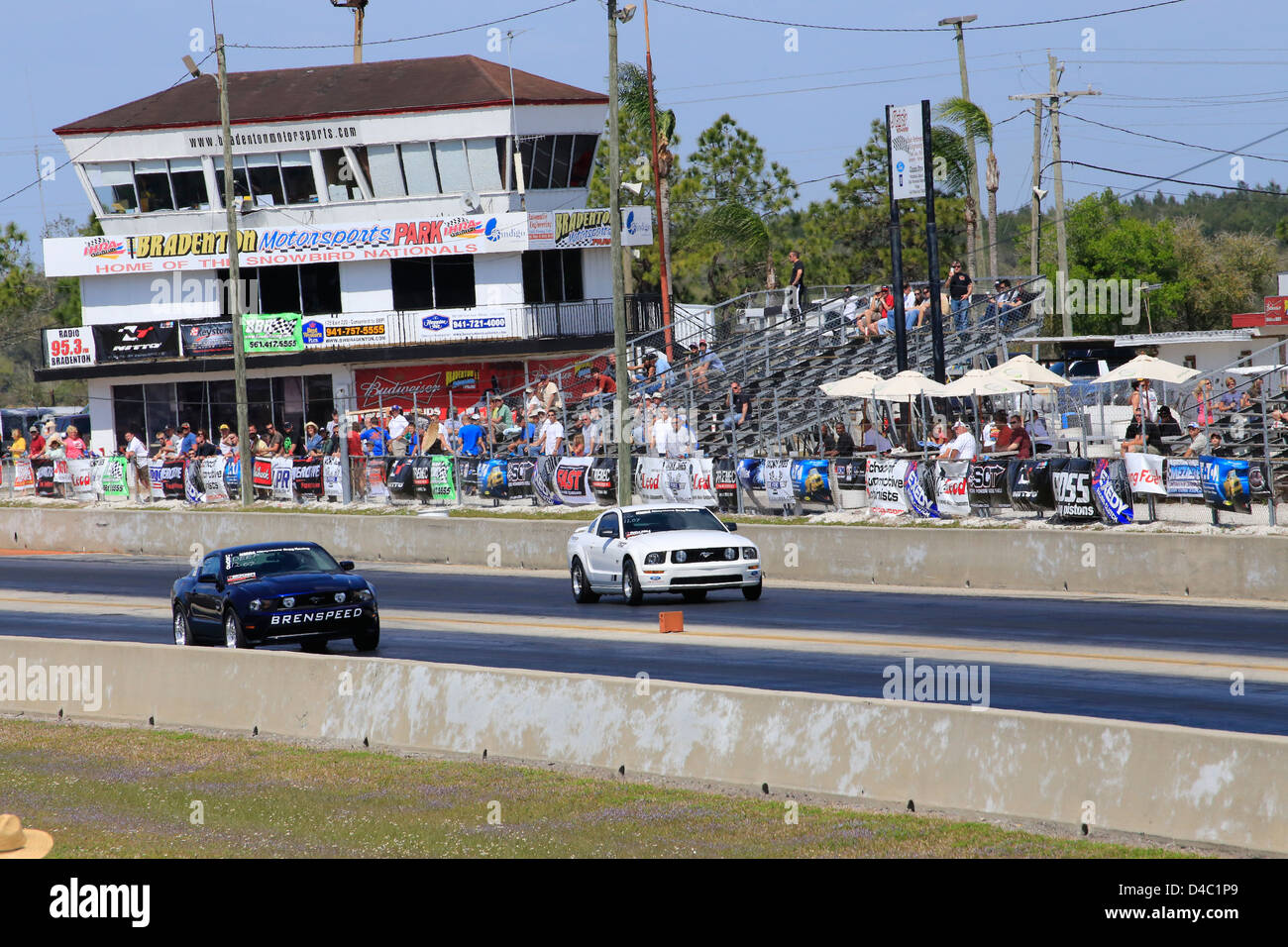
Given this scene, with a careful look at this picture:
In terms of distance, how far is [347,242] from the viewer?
5456 centimetres

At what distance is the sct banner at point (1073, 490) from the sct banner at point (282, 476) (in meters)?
20.2

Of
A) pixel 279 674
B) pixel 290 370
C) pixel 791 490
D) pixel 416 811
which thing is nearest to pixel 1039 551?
pixel 791 490

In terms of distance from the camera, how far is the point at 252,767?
13594 millimetres

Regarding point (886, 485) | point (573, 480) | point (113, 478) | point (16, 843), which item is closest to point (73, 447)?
point (113, 478)

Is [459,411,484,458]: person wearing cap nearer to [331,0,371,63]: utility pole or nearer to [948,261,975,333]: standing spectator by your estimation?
[948,261,975,333]: standing spectator

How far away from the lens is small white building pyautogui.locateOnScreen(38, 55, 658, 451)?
5366 centimetres

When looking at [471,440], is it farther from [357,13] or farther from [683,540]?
[357,13]

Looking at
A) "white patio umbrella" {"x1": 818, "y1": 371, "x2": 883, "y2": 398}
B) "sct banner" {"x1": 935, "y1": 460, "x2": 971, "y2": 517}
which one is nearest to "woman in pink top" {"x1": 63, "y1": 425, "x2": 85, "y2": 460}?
"white patio umbrella" {"x1": 818, "y1": 371, "x2": 883, "y2": 398}

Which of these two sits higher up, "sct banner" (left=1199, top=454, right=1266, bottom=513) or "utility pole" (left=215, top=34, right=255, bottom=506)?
"utility pole" (left=215, top=34, right=255, bottom=506)

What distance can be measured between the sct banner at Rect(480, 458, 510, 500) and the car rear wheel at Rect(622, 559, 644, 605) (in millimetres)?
10411

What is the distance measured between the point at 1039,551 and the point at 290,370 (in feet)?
121

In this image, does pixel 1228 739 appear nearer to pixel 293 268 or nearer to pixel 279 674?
pixel 279 674

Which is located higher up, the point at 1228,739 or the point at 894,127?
the point at 894,127

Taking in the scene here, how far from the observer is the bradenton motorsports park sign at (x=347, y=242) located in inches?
2105
